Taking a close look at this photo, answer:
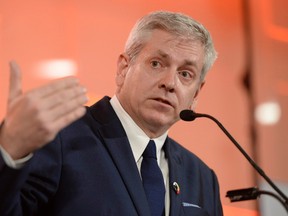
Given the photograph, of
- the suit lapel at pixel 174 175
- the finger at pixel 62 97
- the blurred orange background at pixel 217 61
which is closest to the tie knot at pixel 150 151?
the suit lapel at pixel 174 175

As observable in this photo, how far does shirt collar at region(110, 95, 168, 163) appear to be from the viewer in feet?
6.59

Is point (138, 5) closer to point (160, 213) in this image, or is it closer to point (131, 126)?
point (131, 126)

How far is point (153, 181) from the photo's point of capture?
1.95 meters

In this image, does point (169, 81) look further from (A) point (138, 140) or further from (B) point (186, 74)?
(A) point (138, 140)

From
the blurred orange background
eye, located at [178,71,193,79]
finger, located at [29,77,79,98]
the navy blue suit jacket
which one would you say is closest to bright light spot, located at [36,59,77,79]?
the blurred orange background

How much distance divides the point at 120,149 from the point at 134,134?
0.13 m

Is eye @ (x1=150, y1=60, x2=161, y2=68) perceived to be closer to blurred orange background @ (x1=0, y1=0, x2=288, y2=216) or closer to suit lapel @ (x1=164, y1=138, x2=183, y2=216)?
suit lapel @ (x1=164, y1=138, x2=183, y2=216)

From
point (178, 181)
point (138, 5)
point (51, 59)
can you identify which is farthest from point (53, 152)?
point (138, 5)

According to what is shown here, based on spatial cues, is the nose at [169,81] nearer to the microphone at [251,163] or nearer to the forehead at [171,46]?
the forehead at [171,46]

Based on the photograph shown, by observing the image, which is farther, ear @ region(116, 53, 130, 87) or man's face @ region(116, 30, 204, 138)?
ear @ region(116, 53, 130, 87)

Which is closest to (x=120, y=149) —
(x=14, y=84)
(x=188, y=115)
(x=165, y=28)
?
(x=188, y=115)

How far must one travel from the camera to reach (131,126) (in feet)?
6.76

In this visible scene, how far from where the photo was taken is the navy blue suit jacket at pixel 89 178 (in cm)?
169

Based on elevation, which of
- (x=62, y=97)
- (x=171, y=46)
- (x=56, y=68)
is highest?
(x=56, y=68)
